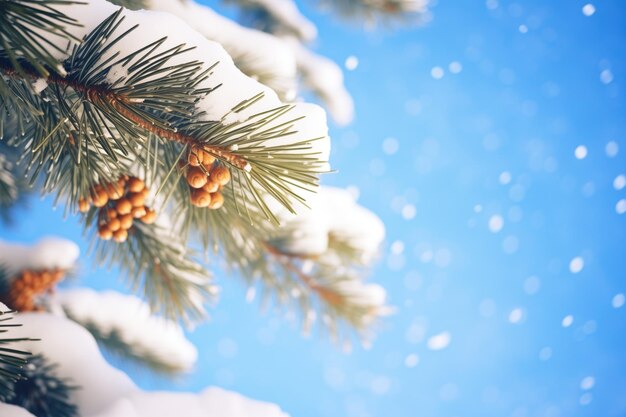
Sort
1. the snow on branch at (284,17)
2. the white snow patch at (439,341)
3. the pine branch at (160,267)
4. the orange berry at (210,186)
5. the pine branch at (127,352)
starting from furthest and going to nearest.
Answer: the white snow patch at (439,341) < the snow on branch at (284,17) < the pine branch at (127,352) < the pine branch at (160,267) < the orange berry at (210,186)

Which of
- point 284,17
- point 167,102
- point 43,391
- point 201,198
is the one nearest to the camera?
point 167,102

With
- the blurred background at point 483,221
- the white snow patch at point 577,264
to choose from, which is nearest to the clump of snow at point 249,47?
the blurred background at point 483,221

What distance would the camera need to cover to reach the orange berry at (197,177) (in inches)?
28.6

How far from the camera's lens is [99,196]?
89 cm

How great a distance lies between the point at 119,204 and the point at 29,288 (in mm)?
660

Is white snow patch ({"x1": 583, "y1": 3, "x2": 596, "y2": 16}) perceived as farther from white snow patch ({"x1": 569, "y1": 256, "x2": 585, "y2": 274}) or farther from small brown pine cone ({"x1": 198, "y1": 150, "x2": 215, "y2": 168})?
small brown pine cone ({"x1": 198, "y1": 150, "x2": 215, "y2": 168})

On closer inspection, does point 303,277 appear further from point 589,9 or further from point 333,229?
point 589,9

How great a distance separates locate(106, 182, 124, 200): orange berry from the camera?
35.0 inches

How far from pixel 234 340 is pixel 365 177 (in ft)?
16.7

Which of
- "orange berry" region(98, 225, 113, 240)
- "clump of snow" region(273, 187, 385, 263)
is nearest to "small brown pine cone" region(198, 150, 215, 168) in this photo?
"orange berry" region(98, 225, 113, 240)

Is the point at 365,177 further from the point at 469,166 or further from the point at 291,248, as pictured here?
the point at 291,248

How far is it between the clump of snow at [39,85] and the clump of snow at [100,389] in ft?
2.05

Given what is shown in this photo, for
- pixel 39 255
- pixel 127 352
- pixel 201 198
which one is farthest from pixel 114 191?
pixel 127 352

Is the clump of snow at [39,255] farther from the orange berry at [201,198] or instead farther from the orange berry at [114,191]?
the orange berry at [201,198]
